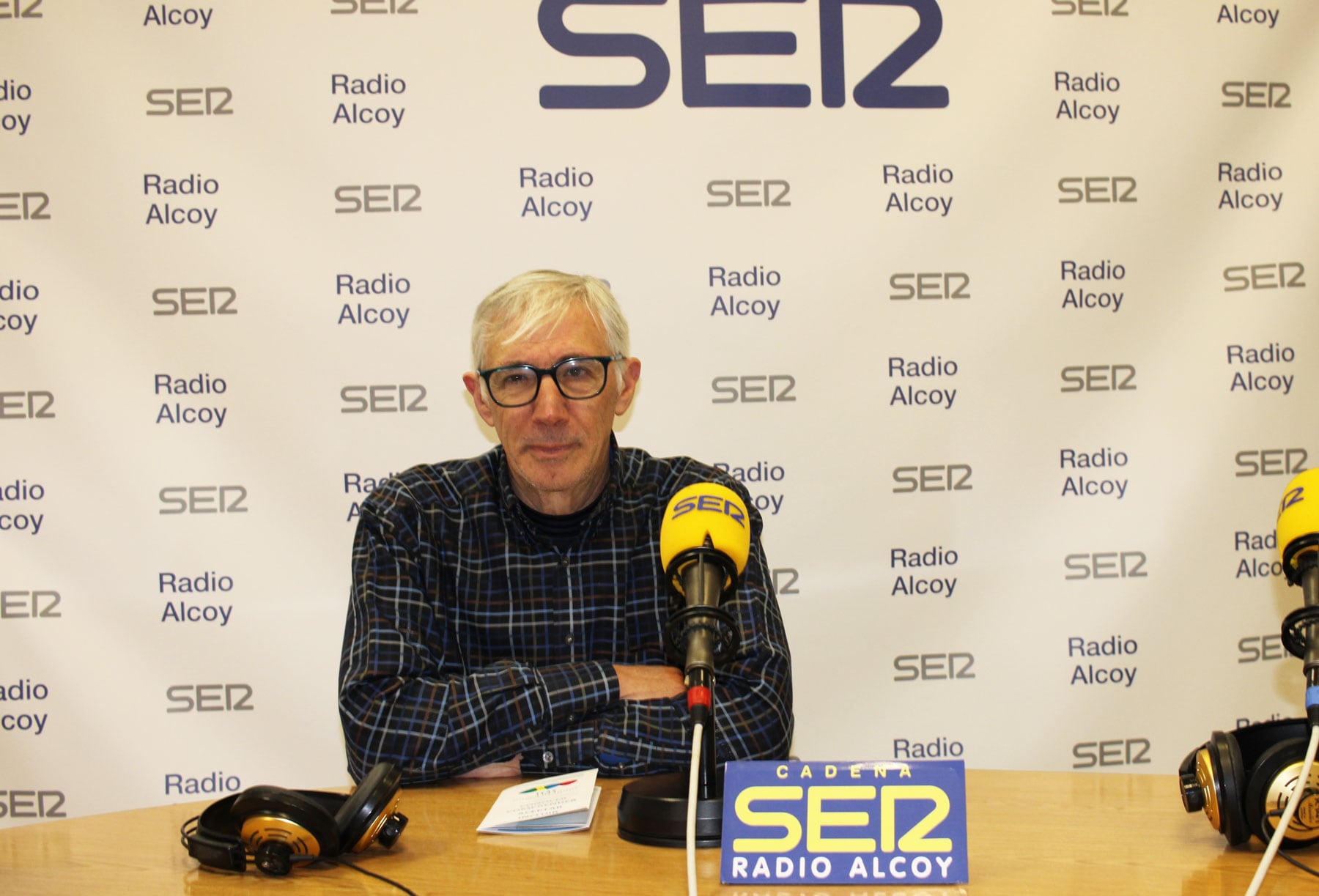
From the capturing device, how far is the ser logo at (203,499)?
126 inches

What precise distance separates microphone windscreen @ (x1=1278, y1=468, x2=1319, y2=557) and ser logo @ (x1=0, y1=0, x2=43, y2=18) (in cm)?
344

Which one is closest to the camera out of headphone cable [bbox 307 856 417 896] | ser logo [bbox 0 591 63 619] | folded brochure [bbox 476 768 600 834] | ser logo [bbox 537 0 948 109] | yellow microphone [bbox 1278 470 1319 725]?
yellow microphone [bbox 1278 470 1319 725]

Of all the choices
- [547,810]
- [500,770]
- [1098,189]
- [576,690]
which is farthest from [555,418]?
[1098,189]

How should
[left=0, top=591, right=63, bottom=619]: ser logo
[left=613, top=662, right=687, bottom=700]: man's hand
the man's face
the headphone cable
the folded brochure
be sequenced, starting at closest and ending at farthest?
the headphone cable
the folded brochure
[left=613, top=662, right=687, bottom=700]: man's hand
the man's face
[left=0, top=591, right=63, bottom=619]: ser logo

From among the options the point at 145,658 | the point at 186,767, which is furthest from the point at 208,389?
the point at 186,767

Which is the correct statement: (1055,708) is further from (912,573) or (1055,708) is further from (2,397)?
(2,397)

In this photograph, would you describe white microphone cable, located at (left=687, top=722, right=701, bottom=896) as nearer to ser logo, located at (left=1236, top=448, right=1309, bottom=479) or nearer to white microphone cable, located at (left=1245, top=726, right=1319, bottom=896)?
white microphone cable, located at (left=1245, top=726, right=1319, bottom=896)

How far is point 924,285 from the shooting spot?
334 centimetres

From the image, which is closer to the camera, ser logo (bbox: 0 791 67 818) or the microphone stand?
the microphone stand

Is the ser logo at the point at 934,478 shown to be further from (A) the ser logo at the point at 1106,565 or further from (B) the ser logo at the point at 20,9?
(B) the ser logo at the point at 20,9

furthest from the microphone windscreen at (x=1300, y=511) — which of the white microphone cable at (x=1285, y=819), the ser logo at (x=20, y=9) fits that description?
the ser logo at (x=20, y=9)

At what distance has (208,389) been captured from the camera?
→ 3.21m

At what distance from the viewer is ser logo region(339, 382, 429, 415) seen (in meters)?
3.25

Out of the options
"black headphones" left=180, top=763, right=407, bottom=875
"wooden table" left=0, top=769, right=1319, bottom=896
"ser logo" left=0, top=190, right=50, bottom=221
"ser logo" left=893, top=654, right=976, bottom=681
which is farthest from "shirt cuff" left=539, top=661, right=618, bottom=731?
"ser logo" left=0, top=190, right=50, bottom=221
